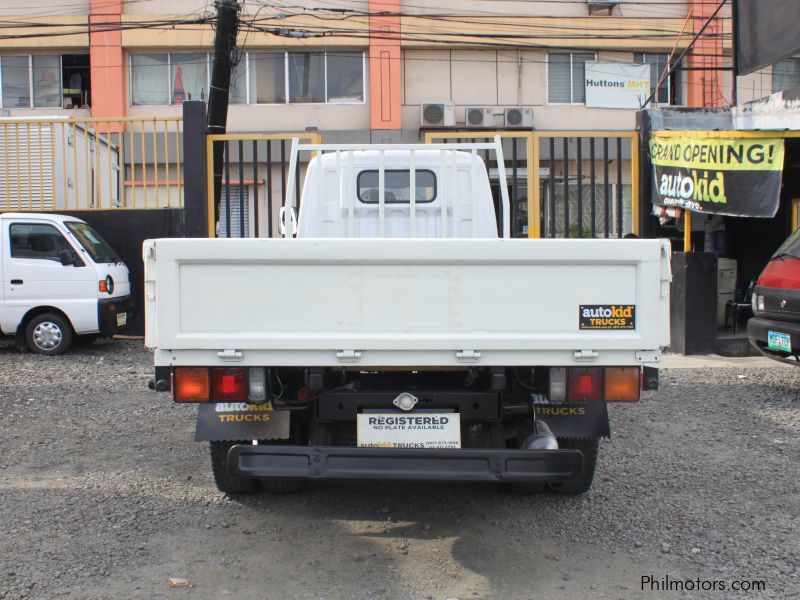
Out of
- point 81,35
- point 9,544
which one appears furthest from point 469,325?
point 81,35

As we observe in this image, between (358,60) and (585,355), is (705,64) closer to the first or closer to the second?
(358,60)

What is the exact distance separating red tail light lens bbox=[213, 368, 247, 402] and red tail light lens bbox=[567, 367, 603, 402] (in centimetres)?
155

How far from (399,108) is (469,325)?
1760 cm

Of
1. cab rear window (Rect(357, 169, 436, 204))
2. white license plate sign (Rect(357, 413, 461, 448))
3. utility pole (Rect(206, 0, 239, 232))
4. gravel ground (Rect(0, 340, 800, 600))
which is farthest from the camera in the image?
utility pole (Rect(206, 0, 239, 232))

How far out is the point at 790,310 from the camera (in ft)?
24.5

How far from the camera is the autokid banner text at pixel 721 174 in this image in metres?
9.55

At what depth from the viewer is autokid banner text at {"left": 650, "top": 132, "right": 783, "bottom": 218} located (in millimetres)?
9547

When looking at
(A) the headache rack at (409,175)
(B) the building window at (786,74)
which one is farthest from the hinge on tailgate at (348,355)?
(B) the building window at (786,74)

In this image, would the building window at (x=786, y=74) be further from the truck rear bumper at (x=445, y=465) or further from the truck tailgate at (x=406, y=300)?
the truck rear bumper at (x=445, y=465)

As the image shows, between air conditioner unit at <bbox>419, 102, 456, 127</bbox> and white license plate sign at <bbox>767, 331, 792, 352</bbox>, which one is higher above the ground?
air conditioner unit at <bbox>419, 102, 456, 127</bbox>

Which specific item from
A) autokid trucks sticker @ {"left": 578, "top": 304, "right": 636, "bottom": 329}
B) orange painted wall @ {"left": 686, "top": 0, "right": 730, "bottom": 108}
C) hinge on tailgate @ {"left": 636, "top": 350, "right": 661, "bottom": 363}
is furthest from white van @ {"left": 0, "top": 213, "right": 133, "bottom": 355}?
orange painted wall @ {"left": 686, "top": 0, "right": 730, "bottom": 108}

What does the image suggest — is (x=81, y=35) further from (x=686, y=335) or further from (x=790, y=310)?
(x=790, y=310)

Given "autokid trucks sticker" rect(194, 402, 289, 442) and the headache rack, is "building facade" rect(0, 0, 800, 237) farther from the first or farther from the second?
"autokid trucks sticker" rect(194, 402, 289, 442)

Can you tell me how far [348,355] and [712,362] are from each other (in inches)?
288
